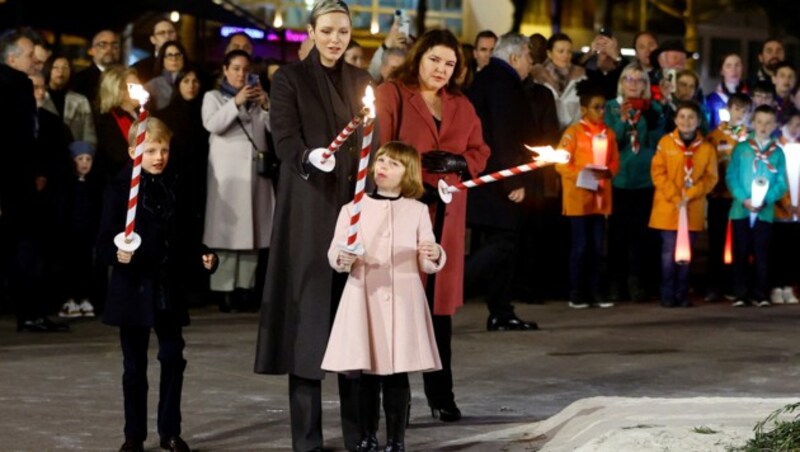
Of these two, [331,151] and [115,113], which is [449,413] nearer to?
[331,151]

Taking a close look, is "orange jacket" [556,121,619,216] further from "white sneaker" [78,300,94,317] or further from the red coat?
the red coat

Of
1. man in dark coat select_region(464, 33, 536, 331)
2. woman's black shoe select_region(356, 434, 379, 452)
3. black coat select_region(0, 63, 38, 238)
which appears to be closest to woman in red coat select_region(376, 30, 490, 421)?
woman's black shoe select_region(356, 434, 379, 452)

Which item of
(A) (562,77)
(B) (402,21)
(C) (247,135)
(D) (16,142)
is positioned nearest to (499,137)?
(B) (402,21)

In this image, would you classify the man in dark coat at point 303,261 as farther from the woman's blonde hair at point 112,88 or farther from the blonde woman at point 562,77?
the blonde woman at point 562,77

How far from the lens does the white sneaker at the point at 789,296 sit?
57.6ft

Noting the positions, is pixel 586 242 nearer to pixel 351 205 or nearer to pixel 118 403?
pixel 118 403

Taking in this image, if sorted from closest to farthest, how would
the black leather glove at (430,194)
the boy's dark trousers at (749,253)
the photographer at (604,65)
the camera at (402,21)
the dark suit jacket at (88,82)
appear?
1. the black leather glove at (430,194)
2. the camera at (402,21)
3. the dark suit jacket at (88,82)
4. the boy's dark trousers at (749,253)
5. the photographer at (604,65)

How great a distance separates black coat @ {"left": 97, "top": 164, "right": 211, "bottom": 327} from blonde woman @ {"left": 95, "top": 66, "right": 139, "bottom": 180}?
5859 mm

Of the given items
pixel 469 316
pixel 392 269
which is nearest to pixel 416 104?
pixel 392 269

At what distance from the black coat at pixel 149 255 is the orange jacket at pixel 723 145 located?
9186mm

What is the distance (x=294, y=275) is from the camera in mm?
9125

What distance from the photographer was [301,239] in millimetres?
9102

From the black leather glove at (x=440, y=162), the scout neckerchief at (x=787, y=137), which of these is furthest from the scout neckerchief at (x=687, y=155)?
the black leather glove at (x=440, y=162)

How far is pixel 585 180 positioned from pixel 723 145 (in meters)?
1.98
